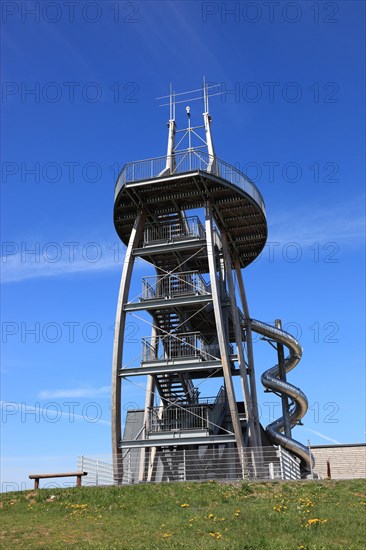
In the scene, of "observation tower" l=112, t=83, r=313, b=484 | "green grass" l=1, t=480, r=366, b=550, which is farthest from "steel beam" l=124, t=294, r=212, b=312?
"green grass" l=1, t=480, r=366, b=550

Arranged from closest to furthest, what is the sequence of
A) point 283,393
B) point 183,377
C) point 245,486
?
1. point 245,486
2. point 183,377
3. point 283,393

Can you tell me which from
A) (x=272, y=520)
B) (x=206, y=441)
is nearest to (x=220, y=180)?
(x=206, y=441)

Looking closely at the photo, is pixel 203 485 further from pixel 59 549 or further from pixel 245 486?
pixel 59 549

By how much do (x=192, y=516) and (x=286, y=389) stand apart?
2026 cm

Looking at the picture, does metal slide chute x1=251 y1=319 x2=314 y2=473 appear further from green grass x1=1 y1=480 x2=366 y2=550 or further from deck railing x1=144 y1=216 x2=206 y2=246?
green grass x1=1 y1=480 x2=366 y2=550

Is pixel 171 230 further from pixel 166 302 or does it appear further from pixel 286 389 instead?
pixel 286 389

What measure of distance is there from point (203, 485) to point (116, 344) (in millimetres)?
10208

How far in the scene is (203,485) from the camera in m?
19.9

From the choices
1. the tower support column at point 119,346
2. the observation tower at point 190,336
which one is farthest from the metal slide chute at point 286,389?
the tower support column at point 119,346

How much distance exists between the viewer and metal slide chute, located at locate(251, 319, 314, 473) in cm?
3409

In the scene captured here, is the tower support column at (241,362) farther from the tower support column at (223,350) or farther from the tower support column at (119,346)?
the tower support column at (119,346)

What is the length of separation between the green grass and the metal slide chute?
14.4 metres

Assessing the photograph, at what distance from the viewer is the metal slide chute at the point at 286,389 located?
34.1m

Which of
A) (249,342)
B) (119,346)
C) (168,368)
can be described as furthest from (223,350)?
(249,342)
